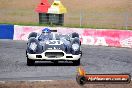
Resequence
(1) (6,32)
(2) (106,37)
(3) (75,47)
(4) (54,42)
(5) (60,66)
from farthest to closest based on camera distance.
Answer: (1) (6,32)
(2) (106,37)
(5) (60,66)
(3) (75,47)
(4) (54,42)

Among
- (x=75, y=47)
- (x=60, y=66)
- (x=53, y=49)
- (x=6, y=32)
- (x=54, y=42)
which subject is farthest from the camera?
(x=6, y=32)

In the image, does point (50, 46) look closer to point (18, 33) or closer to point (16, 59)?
point (16, 59)

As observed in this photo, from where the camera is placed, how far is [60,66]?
17.4 meters

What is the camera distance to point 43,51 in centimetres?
1680

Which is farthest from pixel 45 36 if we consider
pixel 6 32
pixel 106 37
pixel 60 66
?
pixel 6 32

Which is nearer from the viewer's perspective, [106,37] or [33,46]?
[33,46]

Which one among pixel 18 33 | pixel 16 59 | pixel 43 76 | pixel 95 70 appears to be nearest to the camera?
pixel 43 76

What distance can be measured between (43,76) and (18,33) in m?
16.1

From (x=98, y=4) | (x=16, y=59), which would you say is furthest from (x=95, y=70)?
(x=98, y=4)

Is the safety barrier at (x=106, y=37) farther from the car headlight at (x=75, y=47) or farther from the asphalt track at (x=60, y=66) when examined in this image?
the car headlight at (x=75, y=47)

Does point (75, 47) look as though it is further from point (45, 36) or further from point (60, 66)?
point (45, 36)

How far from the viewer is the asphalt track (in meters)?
15.0

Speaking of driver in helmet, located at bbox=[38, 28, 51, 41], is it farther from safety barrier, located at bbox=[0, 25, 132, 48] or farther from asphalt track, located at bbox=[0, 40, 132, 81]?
safety barrier, located at bbox=[0, 25, 132, 48]

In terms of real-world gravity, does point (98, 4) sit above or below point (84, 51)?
below
